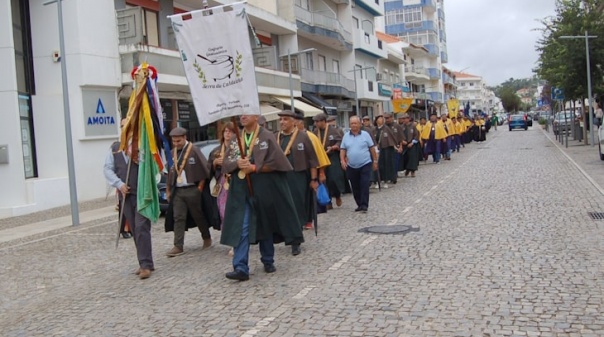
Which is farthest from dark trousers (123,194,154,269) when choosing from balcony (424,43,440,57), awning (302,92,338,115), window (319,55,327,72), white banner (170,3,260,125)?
balcony (424,43,440,57)

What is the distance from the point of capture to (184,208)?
9.26 meters

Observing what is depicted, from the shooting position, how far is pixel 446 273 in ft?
23.6

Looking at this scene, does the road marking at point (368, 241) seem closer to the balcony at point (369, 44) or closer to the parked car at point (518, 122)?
the balcony at point (369, 44)

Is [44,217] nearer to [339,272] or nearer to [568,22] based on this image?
[339,272]

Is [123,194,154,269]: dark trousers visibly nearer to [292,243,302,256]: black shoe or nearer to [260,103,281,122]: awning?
[292,243,302,256]: black shoe

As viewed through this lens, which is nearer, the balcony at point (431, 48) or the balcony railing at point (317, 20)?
the balcony railing at point (317, 20)

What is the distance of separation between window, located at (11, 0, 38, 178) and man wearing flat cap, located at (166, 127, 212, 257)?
11.7m

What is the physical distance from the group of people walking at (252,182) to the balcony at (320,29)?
23593 millimetres

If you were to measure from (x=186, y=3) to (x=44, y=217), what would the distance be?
482 inches

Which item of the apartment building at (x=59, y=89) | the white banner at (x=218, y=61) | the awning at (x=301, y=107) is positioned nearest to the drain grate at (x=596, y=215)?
the white banner at (x=218, y=61)

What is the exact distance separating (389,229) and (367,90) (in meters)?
38.8

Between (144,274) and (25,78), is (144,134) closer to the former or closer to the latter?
(144,274)

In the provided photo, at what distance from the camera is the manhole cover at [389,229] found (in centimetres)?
995

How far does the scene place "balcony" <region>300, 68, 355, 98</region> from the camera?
37100mm
